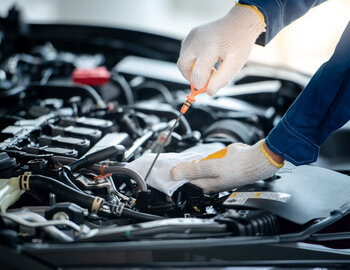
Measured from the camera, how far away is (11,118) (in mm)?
1671

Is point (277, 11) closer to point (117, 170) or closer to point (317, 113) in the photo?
point (317, 113)

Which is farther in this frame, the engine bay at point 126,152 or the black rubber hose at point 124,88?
the black rubber hose at point 124,88

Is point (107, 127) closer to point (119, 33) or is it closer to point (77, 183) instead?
point (77, 183)

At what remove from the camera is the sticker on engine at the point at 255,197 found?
1.14 m

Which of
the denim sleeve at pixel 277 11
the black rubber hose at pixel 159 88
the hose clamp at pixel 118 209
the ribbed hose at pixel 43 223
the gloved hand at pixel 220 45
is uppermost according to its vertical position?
the denim sleeve at pixel 277 11

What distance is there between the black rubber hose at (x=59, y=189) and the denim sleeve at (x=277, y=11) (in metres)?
0.71

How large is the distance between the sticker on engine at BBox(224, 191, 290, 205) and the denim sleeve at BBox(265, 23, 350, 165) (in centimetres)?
12

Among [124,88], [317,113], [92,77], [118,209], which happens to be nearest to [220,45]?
[317,113]

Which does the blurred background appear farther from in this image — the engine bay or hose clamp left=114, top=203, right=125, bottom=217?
hose clamp left=114, top=203, right=125, bottom=217

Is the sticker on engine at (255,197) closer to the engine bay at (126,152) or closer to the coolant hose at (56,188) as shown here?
the engine bay at (126,152)

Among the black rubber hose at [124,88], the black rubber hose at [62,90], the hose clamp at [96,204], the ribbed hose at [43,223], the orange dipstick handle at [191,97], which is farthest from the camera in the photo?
the black rubber hose at [124,88]

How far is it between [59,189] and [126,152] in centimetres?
36

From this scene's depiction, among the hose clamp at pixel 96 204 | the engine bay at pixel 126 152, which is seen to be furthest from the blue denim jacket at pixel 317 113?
the hose clamp at pixel 96 204

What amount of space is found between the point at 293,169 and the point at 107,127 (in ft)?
2.14
